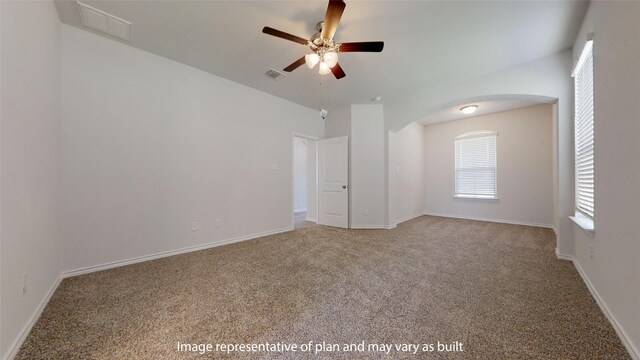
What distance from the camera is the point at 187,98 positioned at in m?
3.24

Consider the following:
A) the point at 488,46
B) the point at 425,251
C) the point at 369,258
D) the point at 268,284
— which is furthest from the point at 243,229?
the point at 488,46

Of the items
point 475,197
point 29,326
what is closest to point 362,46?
point 29,326

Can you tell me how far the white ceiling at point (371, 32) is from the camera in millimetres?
2143

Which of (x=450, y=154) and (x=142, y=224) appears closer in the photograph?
(x=142, y=224)

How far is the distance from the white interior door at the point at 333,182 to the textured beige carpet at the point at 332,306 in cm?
185

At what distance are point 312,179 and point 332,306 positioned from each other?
13.4ft

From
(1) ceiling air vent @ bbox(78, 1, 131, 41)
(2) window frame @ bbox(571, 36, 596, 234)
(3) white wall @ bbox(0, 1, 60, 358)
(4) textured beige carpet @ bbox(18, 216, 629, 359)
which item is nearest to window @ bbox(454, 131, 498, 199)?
(4) textured beige carpet @ bbox(18, 216, 629, 359)

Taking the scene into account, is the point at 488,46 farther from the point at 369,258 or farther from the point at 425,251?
the point at 369,258

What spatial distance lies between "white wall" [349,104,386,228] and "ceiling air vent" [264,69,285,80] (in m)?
1.86

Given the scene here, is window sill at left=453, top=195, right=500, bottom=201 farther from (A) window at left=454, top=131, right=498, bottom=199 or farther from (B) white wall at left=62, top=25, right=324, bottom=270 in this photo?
(B) white wall at left=62, top=25, right=324, bottom=270

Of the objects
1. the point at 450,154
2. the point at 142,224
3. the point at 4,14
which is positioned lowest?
the point at 142,224

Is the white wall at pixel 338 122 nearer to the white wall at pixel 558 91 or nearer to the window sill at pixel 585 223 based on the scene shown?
the white wall at pixel 558 91

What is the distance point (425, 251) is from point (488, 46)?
277cm

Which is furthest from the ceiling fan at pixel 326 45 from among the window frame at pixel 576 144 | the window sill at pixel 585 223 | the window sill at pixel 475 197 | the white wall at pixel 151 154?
the window sill at pixel 475 197
